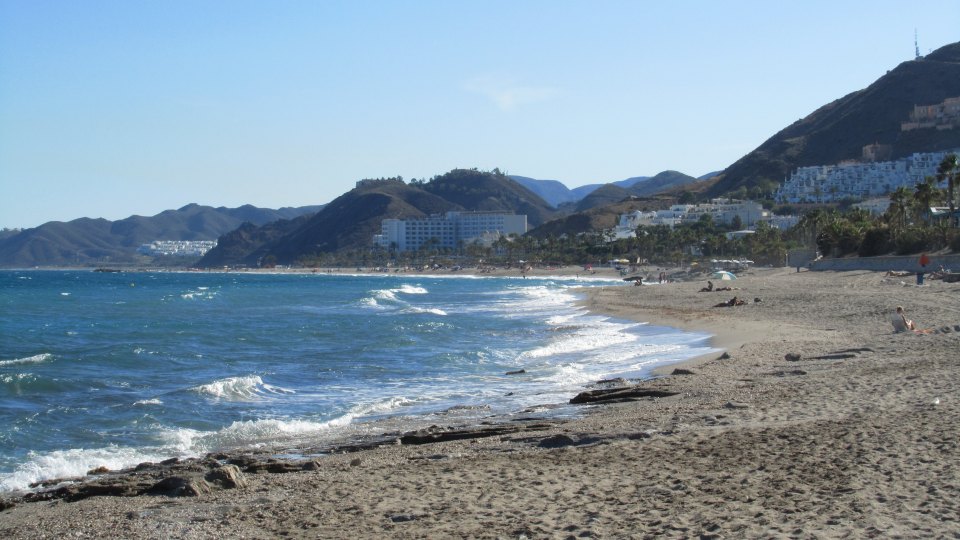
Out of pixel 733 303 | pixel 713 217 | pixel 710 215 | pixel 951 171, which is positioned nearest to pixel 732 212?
pixel 713 217

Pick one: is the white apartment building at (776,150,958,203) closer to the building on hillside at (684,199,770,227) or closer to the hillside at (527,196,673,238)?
the building on hillside at (684,199,770,227)

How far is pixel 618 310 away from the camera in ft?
118

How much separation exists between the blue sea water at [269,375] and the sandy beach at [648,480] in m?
2.56

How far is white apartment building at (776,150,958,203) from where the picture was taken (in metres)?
133

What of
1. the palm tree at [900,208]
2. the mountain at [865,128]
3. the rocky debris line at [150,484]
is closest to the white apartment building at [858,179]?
the mountain at [865,128]

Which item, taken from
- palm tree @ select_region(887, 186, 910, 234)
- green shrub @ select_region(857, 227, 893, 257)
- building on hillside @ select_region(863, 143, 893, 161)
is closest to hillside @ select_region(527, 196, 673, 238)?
building on hillside @ select_region(863, 143, 893, 161)

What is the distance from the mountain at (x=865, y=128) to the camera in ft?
542

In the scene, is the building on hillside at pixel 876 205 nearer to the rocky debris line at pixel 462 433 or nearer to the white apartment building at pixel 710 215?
the white apartment building at pixel 710 215

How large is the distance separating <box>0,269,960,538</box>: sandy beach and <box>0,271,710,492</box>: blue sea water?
256cm

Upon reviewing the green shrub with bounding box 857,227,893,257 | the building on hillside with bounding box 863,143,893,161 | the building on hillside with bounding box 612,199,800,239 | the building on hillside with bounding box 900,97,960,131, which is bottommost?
the green shrub with bounding box 857,227,893,257

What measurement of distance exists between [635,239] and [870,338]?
9850cm

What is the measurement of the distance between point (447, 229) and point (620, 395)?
599ft

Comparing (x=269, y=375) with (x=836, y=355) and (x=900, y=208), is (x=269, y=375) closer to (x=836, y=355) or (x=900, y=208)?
(x=836, y=355)

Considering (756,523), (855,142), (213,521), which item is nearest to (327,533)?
(213,521)
